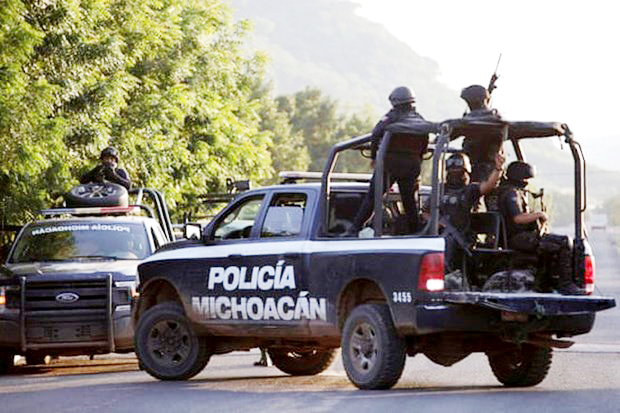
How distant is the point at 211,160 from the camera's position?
131ft

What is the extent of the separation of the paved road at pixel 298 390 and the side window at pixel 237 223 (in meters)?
1.41

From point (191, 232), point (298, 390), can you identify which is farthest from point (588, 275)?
point (191, 232)

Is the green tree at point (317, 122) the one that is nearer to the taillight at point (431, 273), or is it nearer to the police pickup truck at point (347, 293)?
the police pickup truck at point (347, 293)

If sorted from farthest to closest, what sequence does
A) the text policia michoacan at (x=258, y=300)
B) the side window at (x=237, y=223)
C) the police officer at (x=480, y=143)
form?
the side window at (x=237, y=223) → the text policia michoacan at (x=258, y=300) → the police officer at (x=480, y=143)

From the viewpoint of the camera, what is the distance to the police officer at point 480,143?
15.5 m

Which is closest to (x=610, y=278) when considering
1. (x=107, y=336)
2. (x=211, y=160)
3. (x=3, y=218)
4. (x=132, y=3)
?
(x=211, y=160)

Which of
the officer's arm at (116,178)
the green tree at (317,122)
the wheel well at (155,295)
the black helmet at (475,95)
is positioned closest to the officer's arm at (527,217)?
the black helmet at (475,95)

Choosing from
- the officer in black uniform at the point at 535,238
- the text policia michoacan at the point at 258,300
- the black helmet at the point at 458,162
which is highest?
the black helmet at the point at 458,162

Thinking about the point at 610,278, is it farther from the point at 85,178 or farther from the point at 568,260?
the point at 568,260

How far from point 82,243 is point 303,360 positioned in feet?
11.1

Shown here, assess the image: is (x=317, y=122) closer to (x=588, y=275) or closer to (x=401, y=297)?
(x=588, y=275)

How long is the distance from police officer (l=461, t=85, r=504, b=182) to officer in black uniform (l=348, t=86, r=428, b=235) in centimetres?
45

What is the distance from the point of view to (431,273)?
14.2m

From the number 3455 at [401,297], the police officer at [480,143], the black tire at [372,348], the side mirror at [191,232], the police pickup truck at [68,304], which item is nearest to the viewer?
the number 3455 at [401,297]
